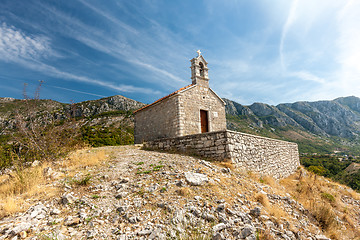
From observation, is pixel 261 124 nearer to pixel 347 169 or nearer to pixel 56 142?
pixel 347 169

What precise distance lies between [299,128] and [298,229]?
11533 cm

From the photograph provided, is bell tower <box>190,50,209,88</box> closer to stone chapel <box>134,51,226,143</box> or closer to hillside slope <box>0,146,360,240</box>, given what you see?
stone chapel <box>134,51,226,143</box>

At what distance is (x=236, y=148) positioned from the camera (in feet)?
28.0

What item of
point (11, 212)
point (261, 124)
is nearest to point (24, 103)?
point (11, 212)

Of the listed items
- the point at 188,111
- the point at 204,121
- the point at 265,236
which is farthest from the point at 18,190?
the point at 204,121

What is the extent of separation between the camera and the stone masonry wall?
13.0 m

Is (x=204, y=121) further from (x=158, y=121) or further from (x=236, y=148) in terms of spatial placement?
(x=236, y=148)

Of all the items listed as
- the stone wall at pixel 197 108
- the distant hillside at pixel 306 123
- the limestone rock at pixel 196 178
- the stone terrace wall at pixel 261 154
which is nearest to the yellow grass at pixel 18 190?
the limestone rock at pixel 196 178

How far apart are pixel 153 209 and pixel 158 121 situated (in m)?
11.0

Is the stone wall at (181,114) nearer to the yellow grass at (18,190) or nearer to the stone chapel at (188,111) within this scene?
the stone chapel at (188,111)

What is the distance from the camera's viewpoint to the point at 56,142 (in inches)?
309

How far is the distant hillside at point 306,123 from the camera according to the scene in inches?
3278

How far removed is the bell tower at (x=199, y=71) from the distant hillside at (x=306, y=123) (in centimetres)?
6597

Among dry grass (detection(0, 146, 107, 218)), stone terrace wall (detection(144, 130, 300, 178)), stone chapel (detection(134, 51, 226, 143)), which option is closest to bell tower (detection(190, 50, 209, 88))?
stone chapel (detection(134, 51, 226, 143))
